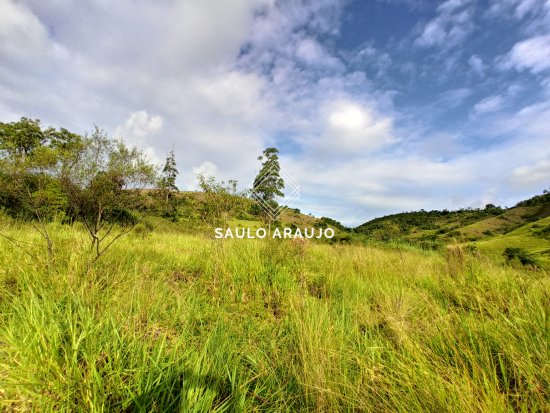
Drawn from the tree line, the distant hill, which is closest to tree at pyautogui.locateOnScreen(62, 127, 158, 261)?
the tree line

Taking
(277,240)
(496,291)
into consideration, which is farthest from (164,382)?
(277,240)

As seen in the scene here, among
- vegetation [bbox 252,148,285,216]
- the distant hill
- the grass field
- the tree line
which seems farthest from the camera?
the distant hill

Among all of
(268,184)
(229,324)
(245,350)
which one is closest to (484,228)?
(268,184)

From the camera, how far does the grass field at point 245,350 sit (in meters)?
1.71

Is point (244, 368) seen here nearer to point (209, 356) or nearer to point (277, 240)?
point (209, 356)

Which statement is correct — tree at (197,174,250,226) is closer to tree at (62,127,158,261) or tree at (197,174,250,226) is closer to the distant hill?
tree at (62,127,158,261)

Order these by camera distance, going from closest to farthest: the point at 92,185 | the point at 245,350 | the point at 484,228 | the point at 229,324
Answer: the point at 245,350 → the point at 229,324 → the point at 92,185 → the point at 484,228

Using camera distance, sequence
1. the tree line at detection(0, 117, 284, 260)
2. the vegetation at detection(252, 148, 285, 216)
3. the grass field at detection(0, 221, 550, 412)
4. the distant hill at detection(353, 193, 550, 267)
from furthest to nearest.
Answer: the distant hill at detection(353, 193, 550, 267), the vegetation at detection(252, 148, 285, 216), the tree line at detection(0, 117, 284, 260), the grass field at detection(0, 221, 550, 412)

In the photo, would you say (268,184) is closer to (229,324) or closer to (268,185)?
(268,185)

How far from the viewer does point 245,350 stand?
275cm

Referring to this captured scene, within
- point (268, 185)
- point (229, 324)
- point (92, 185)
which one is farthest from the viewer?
point (268, 185)

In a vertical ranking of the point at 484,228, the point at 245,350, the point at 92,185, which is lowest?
the point at 245,350

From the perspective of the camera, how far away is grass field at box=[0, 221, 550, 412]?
1715 mm

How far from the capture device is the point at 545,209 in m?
37.2
